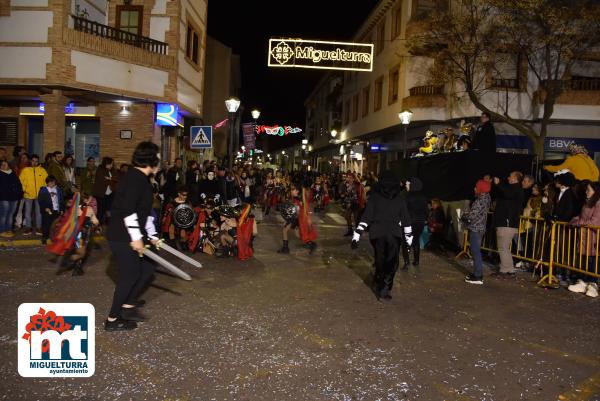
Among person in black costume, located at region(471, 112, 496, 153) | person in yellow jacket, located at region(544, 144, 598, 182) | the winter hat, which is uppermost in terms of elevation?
person in black costume, located at region(471, 112, 496, 153)

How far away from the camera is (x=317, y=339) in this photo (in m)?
5.38

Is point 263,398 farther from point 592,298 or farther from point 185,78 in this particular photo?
point 185,78

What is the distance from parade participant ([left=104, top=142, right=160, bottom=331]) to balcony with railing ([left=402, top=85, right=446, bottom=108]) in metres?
21.7

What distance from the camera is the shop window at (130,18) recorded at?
63.1ft

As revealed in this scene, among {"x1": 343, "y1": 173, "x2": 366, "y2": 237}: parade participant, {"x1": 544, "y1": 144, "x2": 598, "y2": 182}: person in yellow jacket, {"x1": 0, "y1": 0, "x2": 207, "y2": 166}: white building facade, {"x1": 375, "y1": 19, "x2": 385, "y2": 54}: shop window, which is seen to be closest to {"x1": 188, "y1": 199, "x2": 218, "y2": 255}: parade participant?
{"x1": 343, "y1": 173, "x2": 366, "y2": 237}: parade participant

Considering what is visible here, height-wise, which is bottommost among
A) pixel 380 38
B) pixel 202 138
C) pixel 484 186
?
pixel 484 186

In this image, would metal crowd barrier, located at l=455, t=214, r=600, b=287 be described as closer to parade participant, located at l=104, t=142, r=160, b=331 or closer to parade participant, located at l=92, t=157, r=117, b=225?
parade participant, located at l=104, t=142, r=160, b=331

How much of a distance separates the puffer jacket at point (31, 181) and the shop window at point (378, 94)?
22847 mm

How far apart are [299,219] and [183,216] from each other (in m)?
2.45

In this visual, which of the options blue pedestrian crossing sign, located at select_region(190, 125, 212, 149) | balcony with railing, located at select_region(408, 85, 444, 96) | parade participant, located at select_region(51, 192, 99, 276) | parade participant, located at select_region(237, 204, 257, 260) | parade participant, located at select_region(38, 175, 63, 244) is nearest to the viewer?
parade participant, located at select_region(51, 192, 99, 276)

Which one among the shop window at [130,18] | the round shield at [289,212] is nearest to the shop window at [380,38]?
the shop window at [130,18]

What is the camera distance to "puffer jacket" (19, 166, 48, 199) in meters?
12.0

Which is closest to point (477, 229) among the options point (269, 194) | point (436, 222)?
point (436, 222)

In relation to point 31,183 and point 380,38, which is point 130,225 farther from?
point 380,38
